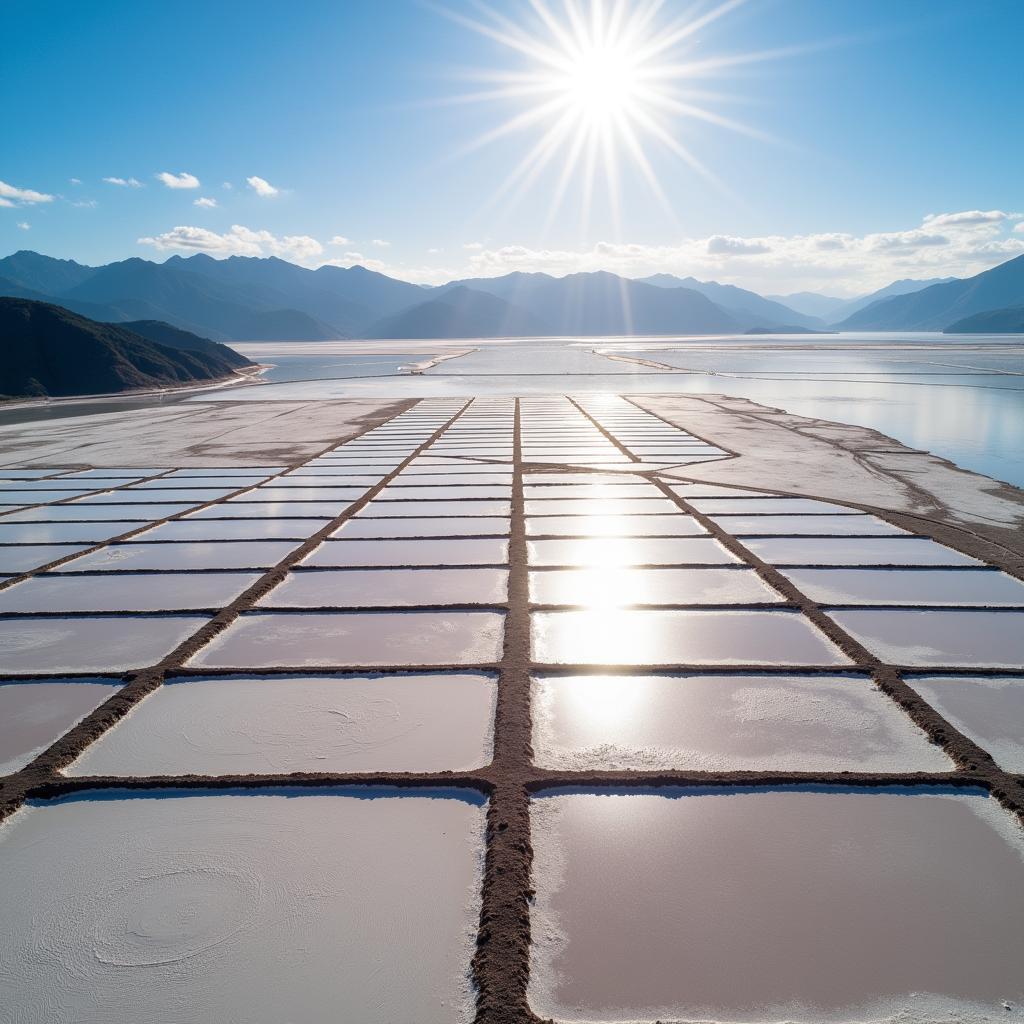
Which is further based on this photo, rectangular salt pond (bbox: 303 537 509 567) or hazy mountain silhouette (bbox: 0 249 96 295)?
hazy mountain silhouette (bbox: 0 249 96 295)

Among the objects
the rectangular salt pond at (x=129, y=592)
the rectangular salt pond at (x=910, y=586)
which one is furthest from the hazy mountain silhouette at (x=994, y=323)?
the rectangular salt pond at (x=129, y=592)

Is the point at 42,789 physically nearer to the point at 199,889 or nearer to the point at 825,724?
the point at 199,889

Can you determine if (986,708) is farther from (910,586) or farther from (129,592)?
(129,592)

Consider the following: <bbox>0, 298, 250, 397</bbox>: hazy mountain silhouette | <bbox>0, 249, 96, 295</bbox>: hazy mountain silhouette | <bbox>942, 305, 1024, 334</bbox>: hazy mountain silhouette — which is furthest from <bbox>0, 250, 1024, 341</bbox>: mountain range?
<bbox>0, 298, 250, 397</bbox>: hazy mountain silhouette

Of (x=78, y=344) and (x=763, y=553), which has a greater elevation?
(x=78, y=344)

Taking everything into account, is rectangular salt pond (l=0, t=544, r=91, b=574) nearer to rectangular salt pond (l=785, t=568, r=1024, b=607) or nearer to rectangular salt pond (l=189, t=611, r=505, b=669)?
rectangular salt pond (l=189, t=611, r=505, b=669)

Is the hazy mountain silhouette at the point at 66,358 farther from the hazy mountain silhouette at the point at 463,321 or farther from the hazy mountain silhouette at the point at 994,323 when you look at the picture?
the hazy mountain silhouette at the point at 994,323

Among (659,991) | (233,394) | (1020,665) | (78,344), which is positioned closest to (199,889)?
(659,991)
